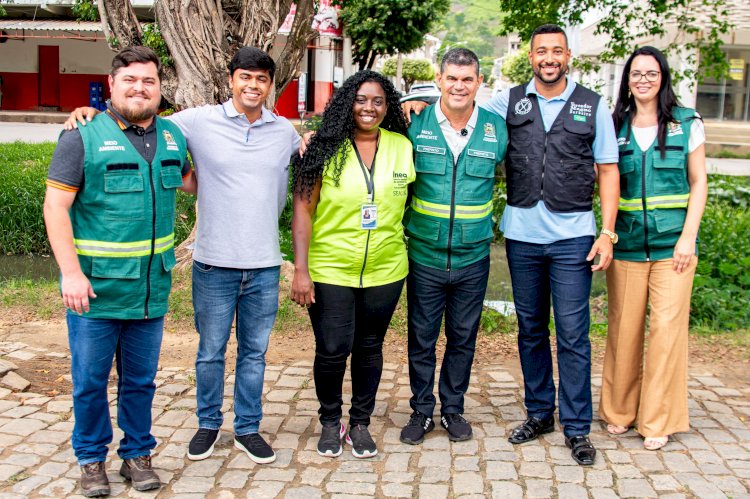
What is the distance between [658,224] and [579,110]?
0.75 metres

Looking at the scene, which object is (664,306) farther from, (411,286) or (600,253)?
(411,286)

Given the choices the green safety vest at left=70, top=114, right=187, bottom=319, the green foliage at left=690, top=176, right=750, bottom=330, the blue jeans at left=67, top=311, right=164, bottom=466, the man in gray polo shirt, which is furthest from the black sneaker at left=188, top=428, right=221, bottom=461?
the green foliage at left=690, top=176, right=750, bottom=330

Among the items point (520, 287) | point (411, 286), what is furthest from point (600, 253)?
point (411, 286)

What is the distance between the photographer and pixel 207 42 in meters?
6.90

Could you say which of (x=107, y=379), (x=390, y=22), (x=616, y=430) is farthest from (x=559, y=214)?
(x=390, y=22)

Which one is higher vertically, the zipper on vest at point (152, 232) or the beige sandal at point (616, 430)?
the zipper on vest at point (152, 232)

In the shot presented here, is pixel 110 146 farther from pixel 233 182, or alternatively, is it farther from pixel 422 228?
pixel 422 228

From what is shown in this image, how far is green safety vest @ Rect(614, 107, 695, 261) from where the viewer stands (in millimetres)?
4395

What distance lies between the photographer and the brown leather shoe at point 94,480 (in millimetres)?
3779

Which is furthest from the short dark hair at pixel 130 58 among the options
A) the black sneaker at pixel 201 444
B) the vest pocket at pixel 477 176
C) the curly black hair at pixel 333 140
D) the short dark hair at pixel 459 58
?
the black sneaker at pixel 201 444

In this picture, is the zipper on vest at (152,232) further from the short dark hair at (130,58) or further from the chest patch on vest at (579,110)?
the chest patch on vest at (579,110)

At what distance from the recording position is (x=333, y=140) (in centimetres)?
408

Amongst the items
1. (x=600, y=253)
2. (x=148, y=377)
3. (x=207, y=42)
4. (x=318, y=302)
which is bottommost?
(x=148, y=377)

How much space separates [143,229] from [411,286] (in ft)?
4.87
